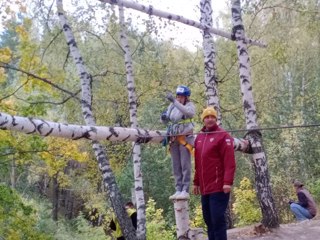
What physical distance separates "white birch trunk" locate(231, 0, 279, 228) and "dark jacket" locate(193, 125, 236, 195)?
2451 mm

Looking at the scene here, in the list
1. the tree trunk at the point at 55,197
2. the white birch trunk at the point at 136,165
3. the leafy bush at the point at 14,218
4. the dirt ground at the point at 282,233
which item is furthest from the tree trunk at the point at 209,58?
the tree trunk at the point at 55,197

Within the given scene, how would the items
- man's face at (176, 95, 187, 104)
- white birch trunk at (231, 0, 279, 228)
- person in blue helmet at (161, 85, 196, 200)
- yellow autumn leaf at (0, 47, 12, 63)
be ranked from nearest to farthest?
Answer: person in blue helmet at (161, 85, 196, 200), man's face at (176, 95, 187, 104), white birch trunk at (231, 0, 279, 228), yellow autumn leaf at (0, 47, 12, 63)

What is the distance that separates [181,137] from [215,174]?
2.97 ft

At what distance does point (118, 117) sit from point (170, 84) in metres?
1.81

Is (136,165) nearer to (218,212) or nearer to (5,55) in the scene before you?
(5,55)

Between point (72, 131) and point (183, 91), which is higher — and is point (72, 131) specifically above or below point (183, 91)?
below

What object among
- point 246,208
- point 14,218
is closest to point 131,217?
point 14,218

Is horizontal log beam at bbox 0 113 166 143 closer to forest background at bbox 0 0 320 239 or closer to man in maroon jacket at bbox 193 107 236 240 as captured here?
man in maroon jacket at bbox 193 107 236 240

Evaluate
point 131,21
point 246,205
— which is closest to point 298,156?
point 246,205

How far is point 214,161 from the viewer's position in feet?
13.6

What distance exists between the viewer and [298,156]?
16.3 m

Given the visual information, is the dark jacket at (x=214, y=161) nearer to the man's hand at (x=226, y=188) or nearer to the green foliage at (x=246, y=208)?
the man's hand at (x=226, y=188)

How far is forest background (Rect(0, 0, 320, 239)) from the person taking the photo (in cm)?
866

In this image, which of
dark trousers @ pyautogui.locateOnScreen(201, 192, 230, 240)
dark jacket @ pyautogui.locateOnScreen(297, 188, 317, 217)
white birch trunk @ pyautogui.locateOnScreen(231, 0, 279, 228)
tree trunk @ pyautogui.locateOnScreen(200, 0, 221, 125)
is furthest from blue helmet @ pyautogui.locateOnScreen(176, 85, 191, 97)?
dark jacket @ pyautogui.locateOnScreen(297, 188, 317, 217)
